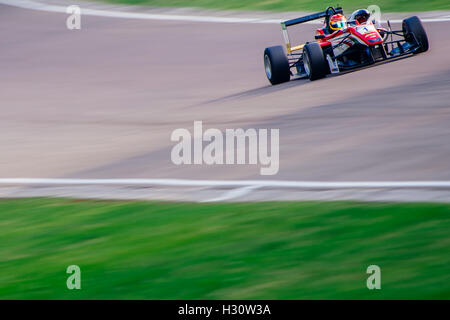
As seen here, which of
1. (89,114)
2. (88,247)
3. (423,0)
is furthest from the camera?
(423,0)

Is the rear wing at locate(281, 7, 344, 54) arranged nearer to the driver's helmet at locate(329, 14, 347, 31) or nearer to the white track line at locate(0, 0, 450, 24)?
the driver's helmet at locate(329, 14, 347, 31)

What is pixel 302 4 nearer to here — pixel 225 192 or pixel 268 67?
pixel 268 67

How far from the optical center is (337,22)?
15.7 metres

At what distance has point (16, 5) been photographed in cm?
3191

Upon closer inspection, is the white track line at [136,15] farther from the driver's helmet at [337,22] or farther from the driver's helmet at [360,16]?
the driver's helmet at [337,22]

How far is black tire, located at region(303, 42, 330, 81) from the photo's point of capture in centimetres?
1439

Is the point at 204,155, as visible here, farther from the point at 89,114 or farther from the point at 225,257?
the point at 89,114

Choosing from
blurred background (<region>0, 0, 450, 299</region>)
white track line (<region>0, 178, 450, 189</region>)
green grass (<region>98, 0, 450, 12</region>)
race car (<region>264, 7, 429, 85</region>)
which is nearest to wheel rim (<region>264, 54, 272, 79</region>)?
race car (<region>264, 7, 429, 85</region>)

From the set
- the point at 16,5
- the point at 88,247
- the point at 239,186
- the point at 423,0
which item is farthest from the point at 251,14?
the point at 88,247

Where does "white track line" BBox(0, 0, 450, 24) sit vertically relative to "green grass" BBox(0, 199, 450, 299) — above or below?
above

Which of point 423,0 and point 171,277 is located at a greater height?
point 423,0

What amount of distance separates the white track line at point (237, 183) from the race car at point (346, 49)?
6484 millimetres

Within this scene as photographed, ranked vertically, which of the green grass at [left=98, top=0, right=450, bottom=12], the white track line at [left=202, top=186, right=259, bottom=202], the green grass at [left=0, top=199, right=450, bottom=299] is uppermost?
the green grass at [left=98, top=0, right=450, bottom=12]

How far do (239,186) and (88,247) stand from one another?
1999mm
